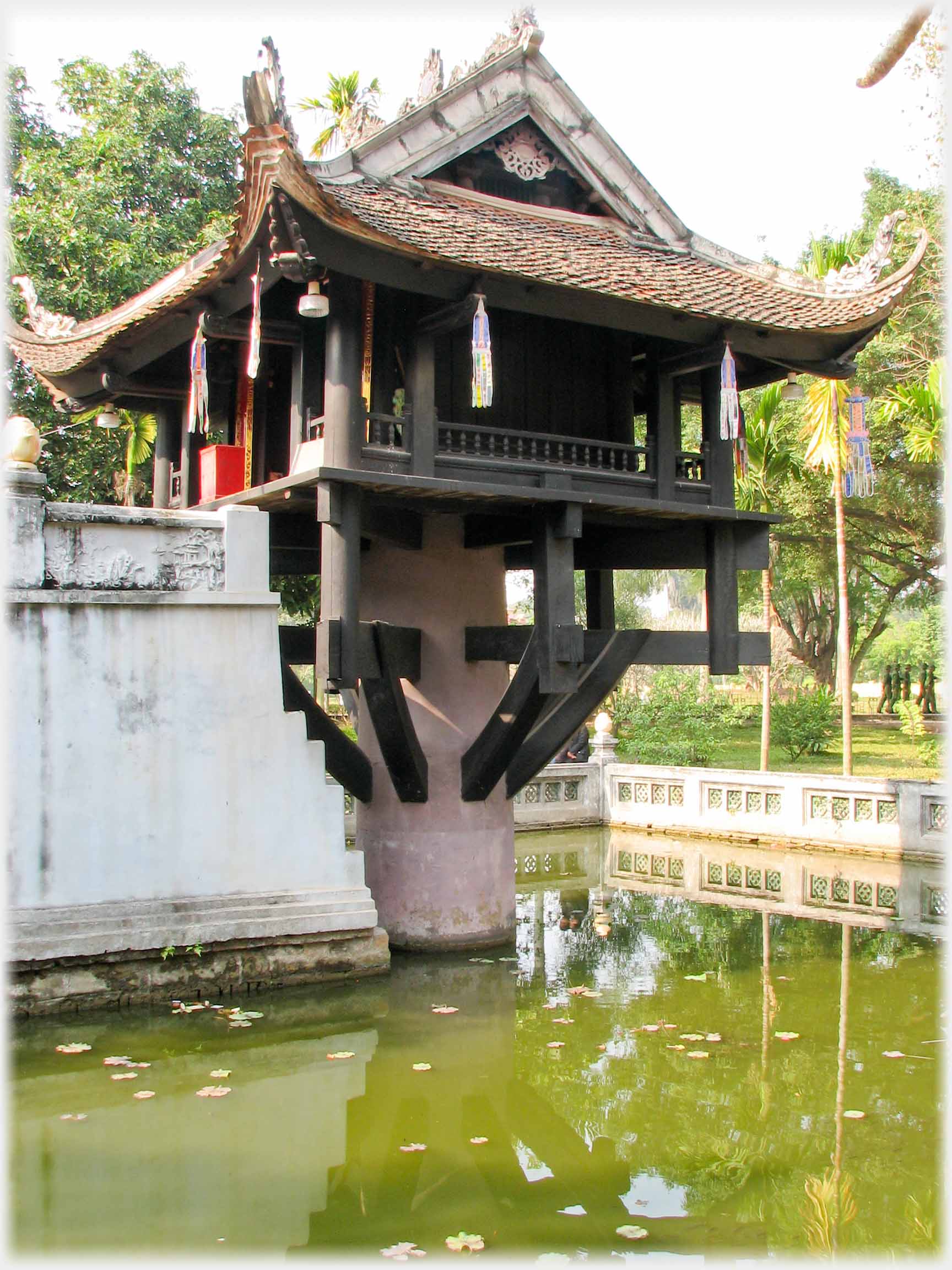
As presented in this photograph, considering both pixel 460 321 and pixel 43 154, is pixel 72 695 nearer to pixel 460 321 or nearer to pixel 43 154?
pixel 460 321

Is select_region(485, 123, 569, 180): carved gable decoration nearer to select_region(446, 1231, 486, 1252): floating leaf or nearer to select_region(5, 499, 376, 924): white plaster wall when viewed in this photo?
select_region(5, 499, 376, 924): white plaster wall

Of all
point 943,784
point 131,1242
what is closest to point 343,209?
point 131,1242

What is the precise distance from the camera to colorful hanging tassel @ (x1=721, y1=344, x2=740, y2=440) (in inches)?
351

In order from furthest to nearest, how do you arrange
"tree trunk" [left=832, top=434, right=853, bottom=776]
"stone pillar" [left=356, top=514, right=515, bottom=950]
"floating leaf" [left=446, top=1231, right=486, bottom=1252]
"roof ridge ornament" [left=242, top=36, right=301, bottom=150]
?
"tree trunk" [left=832, top=434, right=853, bottom=776] < "stone pillar" [left=356, top=514, right=515, bottom=950] < "roof ridge ornament" [left=242, top=36, right=301, bottom=150] < "floating leaf" [left=446, top=1231, right=486, bottom=1252]

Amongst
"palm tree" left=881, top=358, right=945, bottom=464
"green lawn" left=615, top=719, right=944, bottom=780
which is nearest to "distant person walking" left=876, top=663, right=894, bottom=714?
"green lawn" left=615, top=719, right=944, bottom=780

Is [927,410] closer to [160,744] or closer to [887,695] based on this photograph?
[160,744]

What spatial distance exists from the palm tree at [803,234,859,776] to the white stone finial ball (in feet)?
35.1

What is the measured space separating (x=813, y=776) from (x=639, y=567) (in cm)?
538

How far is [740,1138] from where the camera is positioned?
19.2ft

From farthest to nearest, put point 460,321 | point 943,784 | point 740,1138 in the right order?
point 943,784
point 460,321
point 740,1138

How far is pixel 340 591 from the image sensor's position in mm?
8008

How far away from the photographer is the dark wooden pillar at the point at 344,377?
790 centimetres

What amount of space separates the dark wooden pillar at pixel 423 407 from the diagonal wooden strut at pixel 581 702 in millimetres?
2074

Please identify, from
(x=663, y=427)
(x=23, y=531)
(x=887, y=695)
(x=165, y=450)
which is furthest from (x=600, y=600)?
(x=887, y=695)
